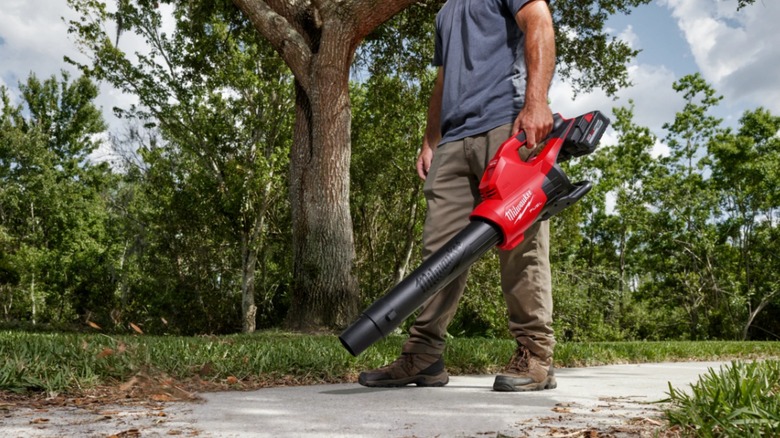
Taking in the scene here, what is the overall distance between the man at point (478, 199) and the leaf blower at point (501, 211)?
1.34 ft

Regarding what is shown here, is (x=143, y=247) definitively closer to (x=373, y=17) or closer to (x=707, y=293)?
(x=373, y=17)

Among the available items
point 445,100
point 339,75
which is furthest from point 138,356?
point 339,75

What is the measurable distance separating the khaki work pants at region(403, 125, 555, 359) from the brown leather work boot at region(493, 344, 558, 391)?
0.14 ft

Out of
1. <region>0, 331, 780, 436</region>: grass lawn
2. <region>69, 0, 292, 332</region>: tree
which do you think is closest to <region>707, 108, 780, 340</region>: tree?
<region>69, 0, 292, 332</region>: tree

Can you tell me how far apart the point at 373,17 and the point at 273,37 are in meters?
1.53

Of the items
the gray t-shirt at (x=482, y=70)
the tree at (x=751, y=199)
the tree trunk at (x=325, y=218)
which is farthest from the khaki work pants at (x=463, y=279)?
the tree at (x=751, y=199)

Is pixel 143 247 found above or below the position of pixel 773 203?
below

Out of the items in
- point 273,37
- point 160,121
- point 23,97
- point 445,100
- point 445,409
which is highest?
point 23,97

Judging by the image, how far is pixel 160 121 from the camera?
20.3 m

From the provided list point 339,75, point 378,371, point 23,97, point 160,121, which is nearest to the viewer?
point 378,371

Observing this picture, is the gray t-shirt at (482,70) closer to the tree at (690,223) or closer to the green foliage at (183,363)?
the green foliage at (183,363)

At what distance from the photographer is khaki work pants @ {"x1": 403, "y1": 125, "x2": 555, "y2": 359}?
130 inches

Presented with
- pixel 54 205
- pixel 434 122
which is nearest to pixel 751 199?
pixel 434 122

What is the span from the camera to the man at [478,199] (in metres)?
3.26
